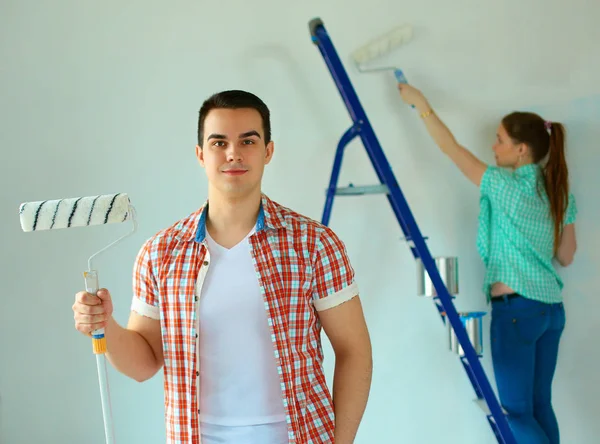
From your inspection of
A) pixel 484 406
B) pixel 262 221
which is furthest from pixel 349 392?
pixel 484 406

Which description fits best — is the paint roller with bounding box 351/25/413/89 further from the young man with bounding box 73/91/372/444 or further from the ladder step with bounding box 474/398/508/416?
the ladder step with bounding box 474/398/508/416

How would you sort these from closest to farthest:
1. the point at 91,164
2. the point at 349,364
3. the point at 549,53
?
the point at 349,364
the point at 91,164
the point at 549,53

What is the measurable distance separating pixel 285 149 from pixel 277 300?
41.5 inches

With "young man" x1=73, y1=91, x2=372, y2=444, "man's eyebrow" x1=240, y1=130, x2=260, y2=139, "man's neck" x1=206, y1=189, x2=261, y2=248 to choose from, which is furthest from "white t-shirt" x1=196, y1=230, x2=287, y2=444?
"man's eyebrow" x1=240, y1=130, x2=260, y2=139

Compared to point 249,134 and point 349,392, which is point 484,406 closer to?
point 349,392

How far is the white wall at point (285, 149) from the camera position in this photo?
2219 mm

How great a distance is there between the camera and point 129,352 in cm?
141

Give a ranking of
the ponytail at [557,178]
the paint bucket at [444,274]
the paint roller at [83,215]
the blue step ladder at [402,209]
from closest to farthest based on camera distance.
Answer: the paint roller at [83,215], the blue step ladder at [402,209], the paint bucket at [444,274], the ponytail at [557,178]

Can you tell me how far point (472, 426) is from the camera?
8.20ft

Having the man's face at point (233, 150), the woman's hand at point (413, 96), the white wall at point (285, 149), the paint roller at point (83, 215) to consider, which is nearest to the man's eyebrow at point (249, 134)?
the man's face at point (233, 150)

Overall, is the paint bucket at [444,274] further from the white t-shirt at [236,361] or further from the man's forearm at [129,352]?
the man's forearm at [129,352]

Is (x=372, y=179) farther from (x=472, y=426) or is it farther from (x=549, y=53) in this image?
(x=472, y=426)

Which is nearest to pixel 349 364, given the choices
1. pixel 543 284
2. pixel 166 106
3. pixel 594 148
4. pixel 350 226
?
pixel 350 226

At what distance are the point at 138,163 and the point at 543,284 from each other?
1.57 meters
